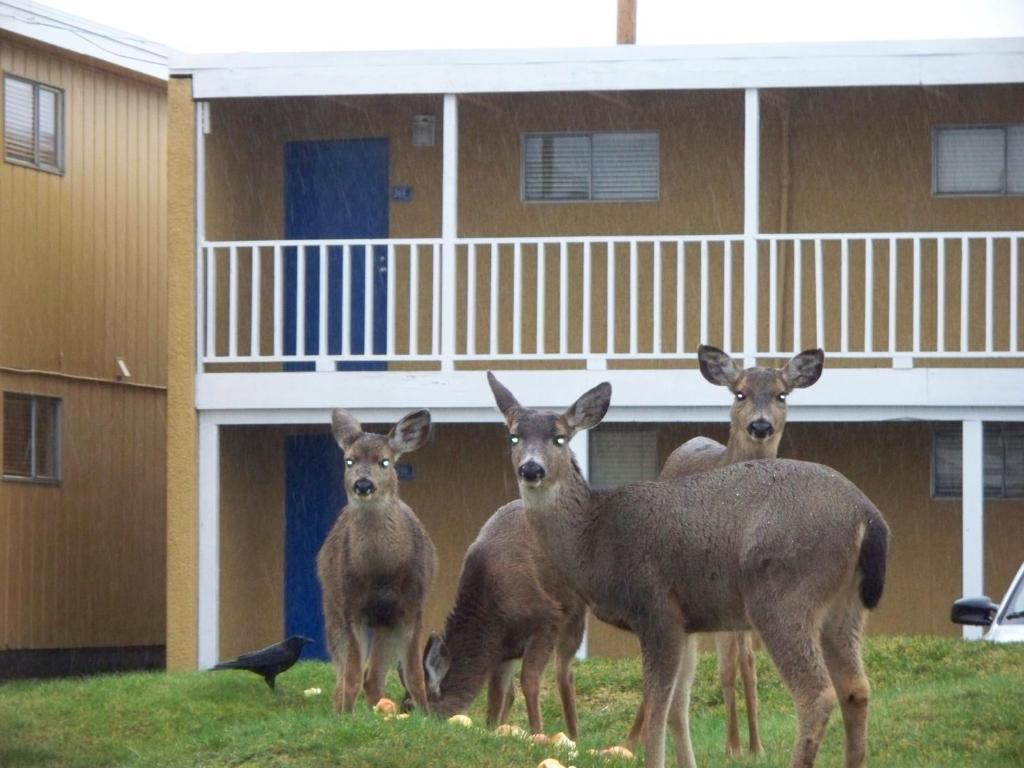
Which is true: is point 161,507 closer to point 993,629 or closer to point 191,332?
point 191,332

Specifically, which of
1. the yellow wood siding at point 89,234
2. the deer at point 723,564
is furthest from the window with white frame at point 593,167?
the deer at point 723,564

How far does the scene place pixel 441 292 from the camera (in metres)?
19.4

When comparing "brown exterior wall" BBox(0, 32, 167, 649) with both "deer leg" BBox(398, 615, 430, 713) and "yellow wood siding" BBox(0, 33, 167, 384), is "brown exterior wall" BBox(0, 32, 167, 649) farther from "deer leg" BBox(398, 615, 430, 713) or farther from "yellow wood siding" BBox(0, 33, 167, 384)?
"deer leg" BBox(398, 615, 430, 713)

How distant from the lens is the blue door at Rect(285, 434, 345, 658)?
837 inches

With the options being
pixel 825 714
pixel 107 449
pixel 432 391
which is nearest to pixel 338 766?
pixel 825 714

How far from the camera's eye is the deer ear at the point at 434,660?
464 inches

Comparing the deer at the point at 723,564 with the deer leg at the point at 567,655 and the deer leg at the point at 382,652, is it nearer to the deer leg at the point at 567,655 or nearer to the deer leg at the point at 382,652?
the deer leg at the point at 567,655

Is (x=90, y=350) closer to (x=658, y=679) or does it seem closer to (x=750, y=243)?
(x=750, y=243)

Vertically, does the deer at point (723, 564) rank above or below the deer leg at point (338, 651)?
above

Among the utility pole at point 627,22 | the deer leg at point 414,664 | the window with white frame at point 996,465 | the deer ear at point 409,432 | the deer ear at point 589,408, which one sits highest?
the utility pole at point 627,22

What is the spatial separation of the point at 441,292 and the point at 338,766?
9.93 m

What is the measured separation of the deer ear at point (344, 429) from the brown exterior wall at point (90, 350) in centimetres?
827

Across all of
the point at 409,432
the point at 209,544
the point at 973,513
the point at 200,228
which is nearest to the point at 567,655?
the point at 409,432

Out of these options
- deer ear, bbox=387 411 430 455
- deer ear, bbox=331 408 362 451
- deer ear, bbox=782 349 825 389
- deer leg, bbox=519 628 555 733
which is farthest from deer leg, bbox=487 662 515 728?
deer ear, bbox=782 349 825 389
